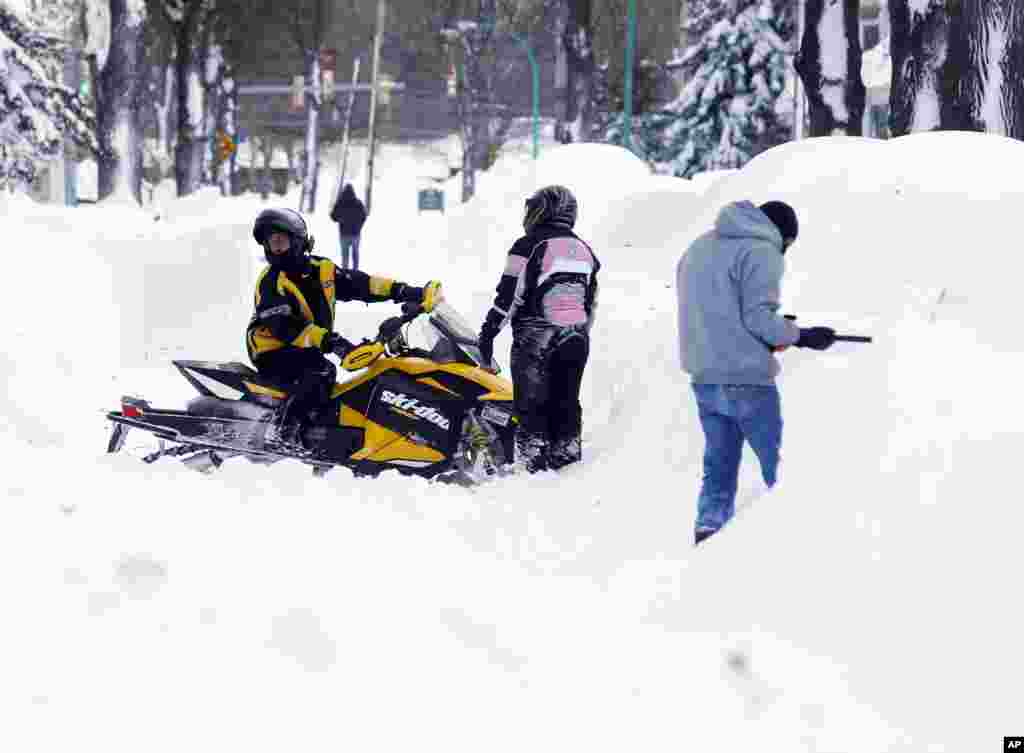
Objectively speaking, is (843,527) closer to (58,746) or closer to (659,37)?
(58,746)

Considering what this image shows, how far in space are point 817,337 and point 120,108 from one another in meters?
27.9

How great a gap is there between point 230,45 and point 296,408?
4144 cm

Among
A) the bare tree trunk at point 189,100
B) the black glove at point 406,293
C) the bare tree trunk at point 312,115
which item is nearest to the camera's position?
the black glove at point 406,293

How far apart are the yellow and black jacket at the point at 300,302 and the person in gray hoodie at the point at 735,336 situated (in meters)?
2.35

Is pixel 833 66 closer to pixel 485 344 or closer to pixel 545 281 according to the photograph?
pixel 545 281

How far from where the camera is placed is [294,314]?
9.35 m

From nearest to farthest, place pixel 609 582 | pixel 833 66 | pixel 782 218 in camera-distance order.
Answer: pixel 609 582 → pixel 782 218 → pixel 833 66

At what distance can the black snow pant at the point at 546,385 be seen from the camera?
9883 millimetres

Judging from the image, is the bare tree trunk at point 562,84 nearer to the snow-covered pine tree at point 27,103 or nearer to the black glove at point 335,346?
the snow-covered pine tree at point 27,103

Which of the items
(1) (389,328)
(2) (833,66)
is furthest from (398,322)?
(2) (833,66)

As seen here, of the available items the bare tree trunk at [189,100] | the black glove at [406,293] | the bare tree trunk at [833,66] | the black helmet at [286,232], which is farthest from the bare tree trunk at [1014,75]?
the bare tree trunk at [189,100]

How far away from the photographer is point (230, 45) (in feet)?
161

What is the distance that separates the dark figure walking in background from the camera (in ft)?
91.6

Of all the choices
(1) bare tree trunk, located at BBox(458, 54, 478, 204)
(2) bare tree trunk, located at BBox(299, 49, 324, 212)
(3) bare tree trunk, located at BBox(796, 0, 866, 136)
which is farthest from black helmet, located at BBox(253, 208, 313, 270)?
(2) bare tree trunk, located at BBox(299, 49, 324, 212)
